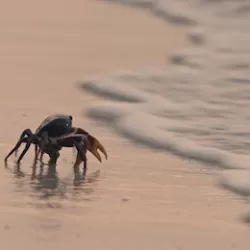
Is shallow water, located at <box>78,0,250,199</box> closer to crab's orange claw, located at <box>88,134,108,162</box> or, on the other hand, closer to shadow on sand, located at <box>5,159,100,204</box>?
crab's orange claw, located at <box>88,134,108,162</box>

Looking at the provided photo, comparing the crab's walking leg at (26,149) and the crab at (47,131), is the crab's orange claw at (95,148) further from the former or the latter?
the crab's walking leg at (26,149)

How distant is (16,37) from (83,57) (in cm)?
65

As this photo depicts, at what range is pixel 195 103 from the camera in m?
6.00

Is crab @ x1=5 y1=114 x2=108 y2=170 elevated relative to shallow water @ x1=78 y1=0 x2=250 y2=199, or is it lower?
lower

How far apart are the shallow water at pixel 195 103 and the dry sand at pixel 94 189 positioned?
0.39 feet

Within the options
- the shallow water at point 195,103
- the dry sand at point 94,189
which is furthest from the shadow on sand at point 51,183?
the shallow water at point 195,103

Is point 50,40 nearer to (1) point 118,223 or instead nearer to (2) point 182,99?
(2) point 182,99

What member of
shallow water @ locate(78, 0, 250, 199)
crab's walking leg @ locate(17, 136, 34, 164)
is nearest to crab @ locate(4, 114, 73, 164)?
crab's walking leg @ locate(17, 136, 34, 164)

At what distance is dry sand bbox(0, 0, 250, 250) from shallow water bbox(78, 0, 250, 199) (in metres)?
0.12

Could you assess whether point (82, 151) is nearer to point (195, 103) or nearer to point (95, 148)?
point (95, 148)

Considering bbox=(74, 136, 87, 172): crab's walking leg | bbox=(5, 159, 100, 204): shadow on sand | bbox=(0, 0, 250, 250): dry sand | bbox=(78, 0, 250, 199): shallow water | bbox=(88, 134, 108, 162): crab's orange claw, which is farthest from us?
bbox=(78, 0, 250, 199): shallow water

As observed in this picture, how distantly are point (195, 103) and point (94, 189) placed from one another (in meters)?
1.77

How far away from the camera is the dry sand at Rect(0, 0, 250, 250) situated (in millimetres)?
3660

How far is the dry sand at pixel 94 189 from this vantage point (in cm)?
366
